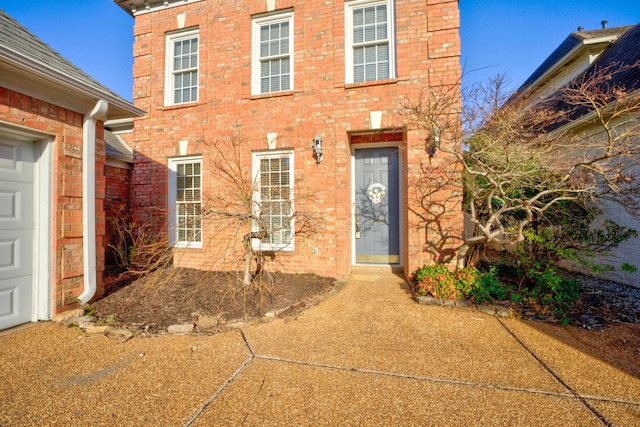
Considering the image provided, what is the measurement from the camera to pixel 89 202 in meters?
3.86

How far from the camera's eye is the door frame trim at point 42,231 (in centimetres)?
354

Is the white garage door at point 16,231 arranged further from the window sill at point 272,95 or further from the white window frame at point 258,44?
the white window frame at point 258,44

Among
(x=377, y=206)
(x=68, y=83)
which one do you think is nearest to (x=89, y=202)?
(x=68, y=83)

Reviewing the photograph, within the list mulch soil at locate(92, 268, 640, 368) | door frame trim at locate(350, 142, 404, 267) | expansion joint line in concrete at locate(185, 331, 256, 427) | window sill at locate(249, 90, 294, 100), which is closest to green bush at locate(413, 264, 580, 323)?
mulch soil at locate(92, 268, 640, 368)

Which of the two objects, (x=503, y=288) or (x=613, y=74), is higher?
(x=613, y=74)

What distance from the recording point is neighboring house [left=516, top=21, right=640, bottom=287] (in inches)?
195

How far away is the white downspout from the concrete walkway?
0.67 m

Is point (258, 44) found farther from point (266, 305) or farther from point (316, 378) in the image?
point (316, 378)

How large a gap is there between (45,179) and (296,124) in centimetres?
389

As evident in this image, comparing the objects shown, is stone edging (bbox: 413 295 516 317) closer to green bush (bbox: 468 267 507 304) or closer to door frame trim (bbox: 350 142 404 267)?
green bush (bbox: 468 267 507 304)

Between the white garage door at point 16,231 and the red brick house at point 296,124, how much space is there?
2324 millimetres

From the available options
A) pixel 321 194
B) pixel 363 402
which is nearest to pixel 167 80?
pixel 321 194

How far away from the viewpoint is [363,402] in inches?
81.4

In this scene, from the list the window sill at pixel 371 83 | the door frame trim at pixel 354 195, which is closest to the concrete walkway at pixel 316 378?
the door frame trim at pixel 354 195
